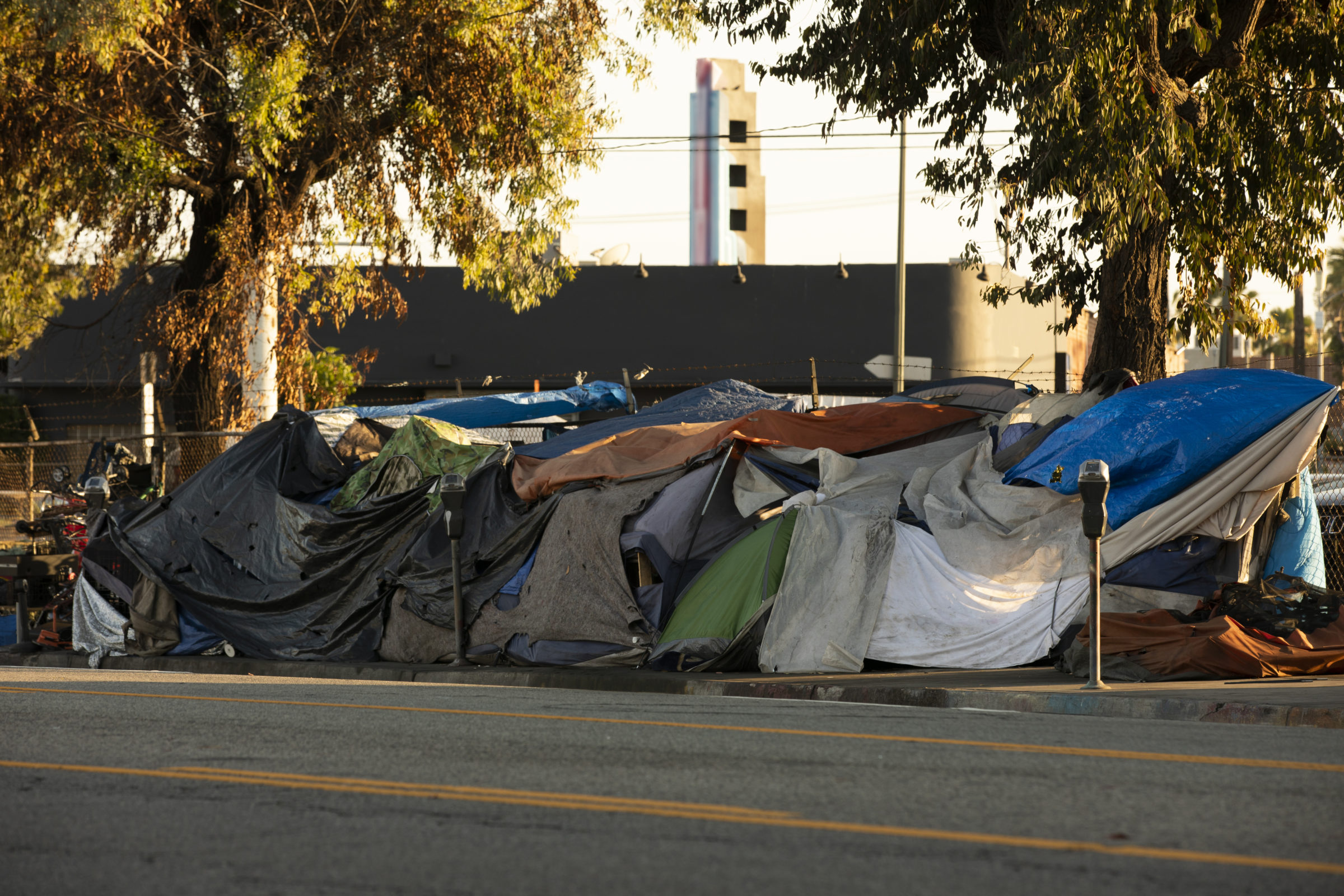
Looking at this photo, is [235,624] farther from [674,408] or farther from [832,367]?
[832,367]

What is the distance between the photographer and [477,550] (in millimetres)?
14102

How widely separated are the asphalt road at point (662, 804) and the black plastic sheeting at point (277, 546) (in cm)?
542

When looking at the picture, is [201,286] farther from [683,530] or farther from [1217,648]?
[1217,648]

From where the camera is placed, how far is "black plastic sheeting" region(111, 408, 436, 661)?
14.7m

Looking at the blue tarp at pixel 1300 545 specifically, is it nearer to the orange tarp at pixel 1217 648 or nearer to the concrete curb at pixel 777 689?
the orange tarp at pixel 1217 648

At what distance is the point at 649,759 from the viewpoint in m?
7.16

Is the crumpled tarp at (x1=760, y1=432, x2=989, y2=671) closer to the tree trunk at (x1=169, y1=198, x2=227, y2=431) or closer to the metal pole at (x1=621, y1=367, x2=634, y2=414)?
the metal pole at (x1=621, y1=367, x2=634, y2=414)

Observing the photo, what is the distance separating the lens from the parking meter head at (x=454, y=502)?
1268 cm

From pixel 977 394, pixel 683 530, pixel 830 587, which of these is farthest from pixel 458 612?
pixel 977 394

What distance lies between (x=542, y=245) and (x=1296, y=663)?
15.5 meters

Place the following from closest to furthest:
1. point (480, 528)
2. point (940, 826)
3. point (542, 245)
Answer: point (940, 826) < point (480, 528) < point (542, 245)

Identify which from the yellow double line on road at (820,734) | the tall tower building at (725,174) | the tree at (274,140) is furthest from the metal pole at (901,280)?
the tall tower building at (725,174)

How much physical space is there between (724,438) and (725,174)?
72.4 metres

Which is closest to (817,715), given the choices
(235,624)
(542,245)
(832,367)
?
(235,624)
